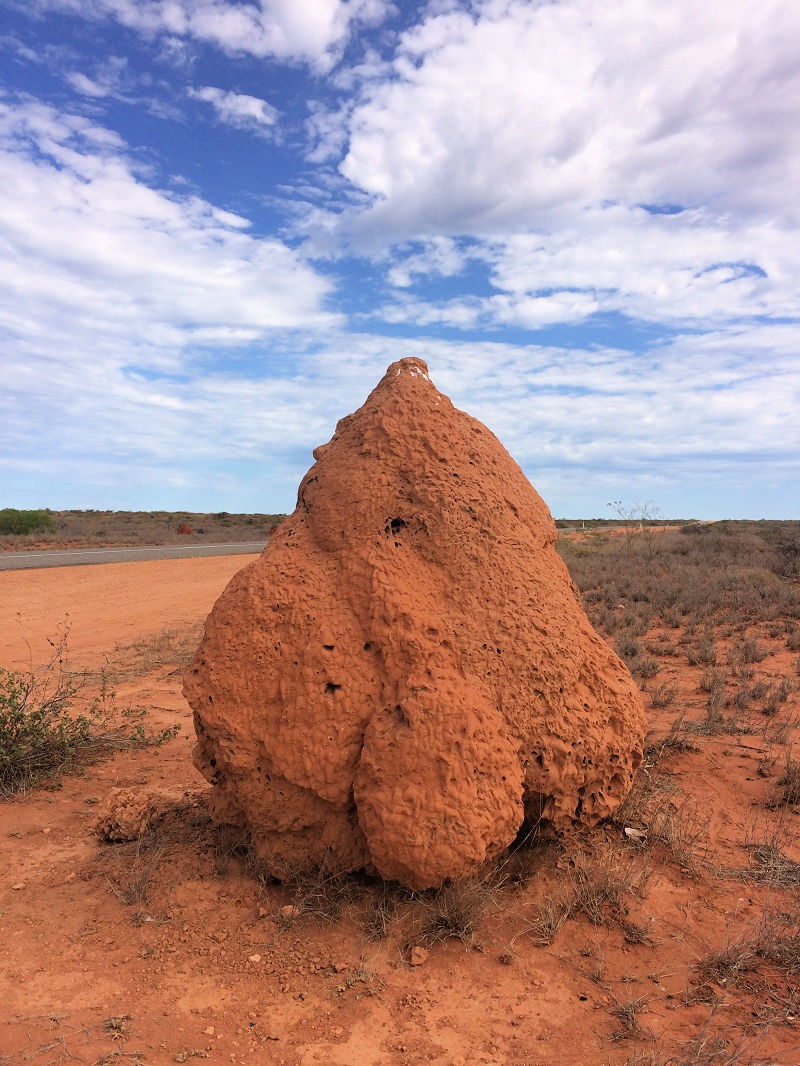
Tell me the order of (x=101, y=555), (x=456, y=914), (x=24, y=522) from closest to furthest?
(x=456, y=914)
(x=101, y=555)
(x=24, y=522)

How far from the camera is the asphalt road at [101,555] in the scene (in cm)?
1744

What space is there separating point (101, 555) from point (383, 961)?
1886 centimetres

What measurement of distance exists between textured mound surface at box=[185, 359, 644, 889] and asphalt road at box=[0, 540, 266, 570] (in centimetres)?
1479

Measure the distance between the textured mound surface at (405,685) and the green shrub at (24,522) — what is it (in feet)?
95.4

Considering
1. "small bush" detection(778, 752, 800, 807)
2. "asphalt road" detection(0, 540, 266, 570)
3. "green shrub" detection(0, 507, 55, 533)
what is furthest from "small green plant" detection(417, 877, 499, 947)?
"green shrub" detection(0, 507, 55, 533)

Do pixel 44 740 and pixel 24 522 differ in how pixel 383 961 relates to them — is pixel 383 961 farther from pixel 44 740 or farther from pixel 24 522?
pixel 24 522

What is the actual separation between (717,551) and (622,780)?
47.0 feet

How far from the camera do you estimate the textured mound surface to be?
2895 mm

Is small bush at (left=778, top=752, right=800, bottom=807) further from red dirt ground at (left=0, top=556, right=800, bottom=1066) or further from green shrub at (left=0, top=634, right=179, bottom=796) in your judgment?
green shrub at (left=0, top=634, right=179, bottom=796)

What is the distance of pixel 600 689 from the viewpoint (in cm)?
351

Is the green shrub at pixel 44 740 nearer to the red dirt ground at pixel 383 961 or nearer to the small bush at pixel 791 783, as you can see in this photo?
the red dirt ground at pixel 383 961

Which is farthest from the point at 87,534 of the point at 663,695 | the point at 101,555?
the point at 663,695

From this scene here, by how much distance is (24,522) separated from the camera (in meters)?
29.2

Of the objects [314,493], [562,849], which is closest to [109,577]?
[314,493]
